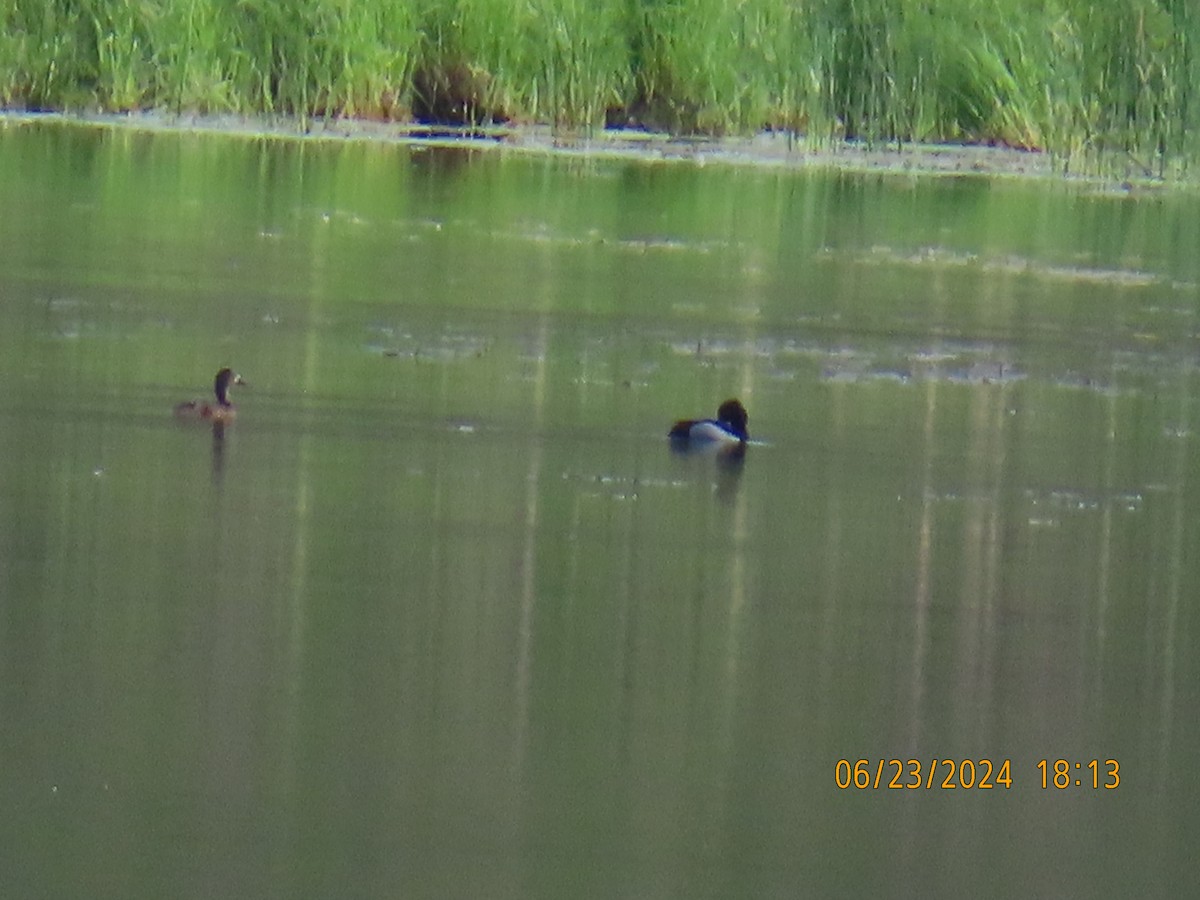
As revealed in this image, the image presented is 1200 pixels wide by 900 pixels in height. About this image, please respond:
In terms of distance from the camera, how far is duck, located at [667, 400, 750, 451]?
1014cm

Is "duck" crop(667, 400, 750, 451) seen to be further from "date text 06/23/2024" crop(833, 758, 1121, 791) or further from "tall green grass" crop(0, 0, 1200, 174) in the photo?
"tall green grass" crop(0, 0, 1200, 174)

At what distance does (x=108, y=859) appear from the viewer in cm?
531

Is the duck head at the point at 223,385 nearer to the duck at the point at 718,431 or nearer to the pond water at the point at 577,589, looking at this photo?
the pond water at the point at 577,589

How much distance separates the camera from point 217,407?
10148 millimetres

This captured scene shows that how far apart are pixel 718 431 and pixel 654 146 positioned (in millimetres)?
17783

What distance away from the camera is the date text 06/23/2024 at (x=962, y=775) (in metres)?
6.14

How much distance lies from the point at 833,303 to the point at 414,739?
9685 millimetres

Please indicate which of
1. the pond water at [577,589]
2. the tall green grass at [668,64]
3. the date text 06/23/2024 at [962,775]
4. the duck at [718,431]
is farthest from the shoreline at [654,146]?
the date text 06/23/2024 at [962,775]

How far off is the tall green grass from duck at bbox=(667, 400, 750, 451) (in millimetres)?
14851

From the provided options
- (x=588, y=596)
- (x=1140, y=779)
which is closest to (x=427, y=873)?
(x=1140, y=779)

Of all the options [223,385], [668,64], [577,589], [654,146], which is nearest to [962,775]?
[577,589]

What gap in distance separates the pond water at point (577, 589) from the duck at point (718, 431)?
155mm

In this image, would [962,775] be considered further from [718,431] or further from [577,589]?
[718,431]

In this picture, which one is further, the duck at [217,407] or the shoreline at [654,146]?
the shoreline at [654,146]
